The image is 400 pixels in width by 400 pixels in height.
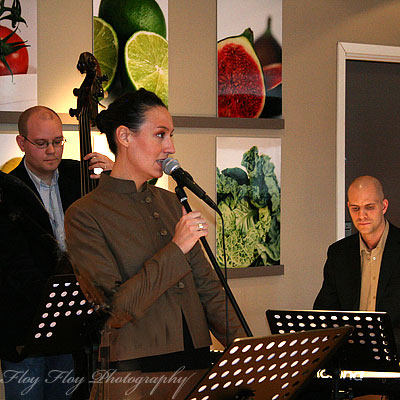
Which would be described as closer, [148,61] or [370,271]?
[370,271]

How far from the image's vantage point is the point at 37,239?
262 centimetres

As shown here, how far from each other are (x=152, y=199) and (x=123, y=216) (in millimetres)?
138

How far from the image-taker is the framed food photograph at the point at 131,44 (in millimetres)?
3654

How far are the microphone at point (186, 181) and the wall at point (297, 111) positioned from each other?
1.96 metres

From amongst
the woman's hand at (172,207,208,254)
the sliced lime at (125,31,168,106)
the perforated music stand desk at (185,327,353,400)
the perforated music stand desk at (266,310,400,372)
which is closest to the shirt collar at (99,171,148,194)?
the woman's hand at (172,207,208,254)

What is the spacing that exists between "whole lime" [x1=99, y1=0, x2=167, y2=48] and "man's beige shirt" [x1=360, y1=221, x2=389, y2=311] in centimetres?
164

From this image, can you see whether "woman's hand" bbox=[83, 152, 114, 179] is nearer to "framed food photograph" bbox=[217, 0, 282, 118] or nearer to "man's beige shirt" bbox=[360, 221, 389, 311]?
"framed food photograph" bbox=[217, 0, 282, 118]

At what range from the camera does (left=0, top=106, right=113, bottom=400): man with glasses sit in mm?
2617

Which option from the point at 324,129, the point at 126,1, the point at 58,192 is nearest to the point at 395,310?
the point at 324,129

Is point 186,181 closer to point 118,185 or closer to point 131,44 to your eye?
point 118,185

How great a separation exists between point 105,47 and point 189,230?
2.06m

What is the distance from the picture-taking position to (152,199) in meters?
2.09

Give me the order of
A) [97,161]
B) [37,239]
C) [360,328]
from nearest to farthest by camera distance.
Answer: [360,328] → [37,239] → [97,161]

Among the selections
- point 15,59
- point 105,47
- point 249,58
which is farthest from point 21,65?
point 249,58
